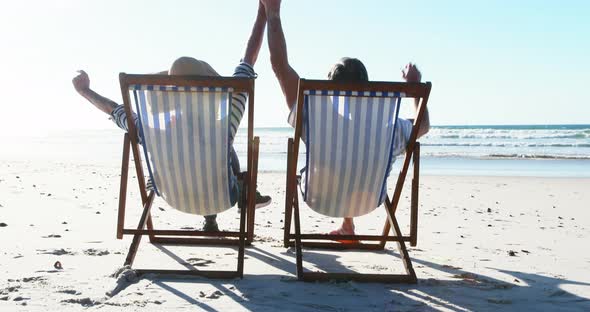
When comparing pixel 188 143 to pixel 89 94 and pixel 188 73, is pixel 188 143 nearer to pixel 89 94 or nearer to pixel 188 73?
pixel 188 73

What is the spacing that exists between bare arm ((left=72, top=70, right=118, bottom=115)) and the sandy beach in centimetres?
94

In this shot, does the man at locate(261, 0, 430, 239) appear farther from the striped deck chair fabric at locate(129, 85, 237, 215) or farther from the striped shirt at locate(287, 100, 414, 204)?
the striped deck chair fabric at locate(129, 85, 237, 215)

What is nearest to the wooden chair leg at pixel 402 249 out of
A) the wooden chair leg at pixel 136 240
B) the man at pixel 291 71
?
the man at pixel 291 71

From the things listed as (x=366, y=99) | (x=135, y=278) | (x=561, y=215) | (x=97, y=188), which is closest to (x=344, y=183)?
(x=366, y=99)

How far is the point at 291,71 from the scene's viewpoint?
3.79 meters

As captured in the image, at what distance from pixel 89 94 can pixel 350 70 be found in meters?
1.63

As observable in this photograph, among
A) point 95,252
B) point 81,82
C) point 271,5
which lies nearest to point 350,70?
point 271,5

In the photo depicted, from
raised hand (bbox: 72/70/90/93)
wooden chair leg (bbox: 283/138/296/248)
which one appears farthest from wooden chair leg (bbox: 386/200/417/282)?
raised hand (bbox: 72/70/90/93)

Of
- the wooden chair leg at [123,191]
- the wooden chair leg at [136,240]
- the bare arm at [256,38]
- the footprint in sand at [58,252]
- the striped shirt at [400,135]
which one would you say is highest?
the bare arm at [256,38]

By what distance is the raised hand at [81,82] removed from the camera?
146 inches

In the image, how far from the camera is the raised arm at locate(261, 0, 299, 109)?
3744 mm

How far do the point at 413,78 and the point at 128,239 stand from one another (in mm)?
2361

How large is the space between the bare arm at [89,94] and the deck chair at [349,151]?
1151 mm

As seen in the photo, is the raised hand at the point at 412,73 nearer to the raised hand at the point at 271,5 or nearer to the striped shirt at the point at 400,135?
the striped shirt at the point at 400,135
